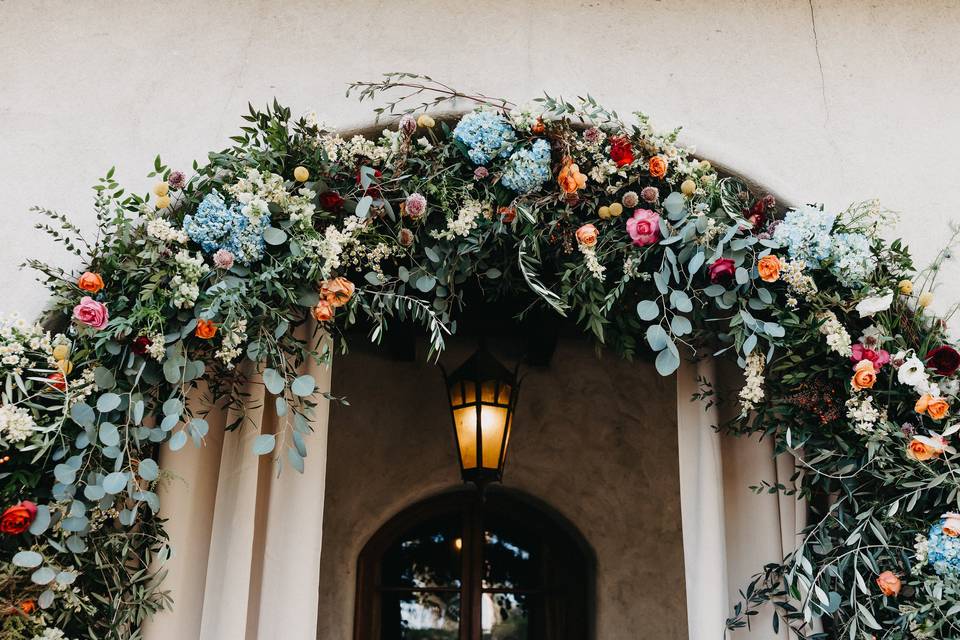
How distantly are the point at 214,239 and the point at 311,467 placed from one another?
67 centimetres

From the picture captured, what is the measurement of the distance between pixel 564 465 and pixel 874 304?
240 centimetres

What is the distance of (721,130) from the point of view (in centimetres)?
258

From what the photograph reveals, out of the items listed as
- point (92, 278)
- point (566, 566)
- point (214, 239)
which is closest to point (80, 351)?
point (92, 278)

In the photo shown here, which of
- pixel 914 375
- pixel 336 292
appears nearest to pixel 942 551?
pixel 914 375

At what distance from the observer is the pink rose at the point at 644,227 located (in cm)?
221

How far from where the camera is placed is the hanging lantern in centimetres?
290

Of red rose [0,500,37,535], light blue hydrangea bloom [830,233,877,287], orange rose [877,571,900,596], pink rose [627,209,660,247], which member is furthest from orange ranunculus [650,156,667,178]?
red rose [0,500,37,535]

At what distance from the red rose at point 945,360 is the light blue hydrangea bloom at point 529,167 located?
103cm

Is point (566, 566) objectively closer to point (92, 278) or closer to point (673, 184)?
point (673, 184)

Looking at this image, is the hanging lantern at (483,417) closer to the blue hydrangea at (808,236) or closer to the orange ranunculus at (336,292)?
the orange ranunculus at (336,292)

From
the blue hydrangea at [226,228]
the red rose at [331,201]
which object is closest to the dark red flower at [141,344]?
the blue hydrangea at [226,228]

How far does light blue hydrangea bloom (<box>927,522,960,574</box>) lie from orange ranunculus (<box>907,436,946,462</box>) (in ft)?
0.50

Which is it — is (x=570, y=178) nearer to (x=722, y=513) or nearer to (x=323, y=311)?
(x=323, y=311)

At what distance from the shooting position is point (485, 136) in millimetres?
2262
